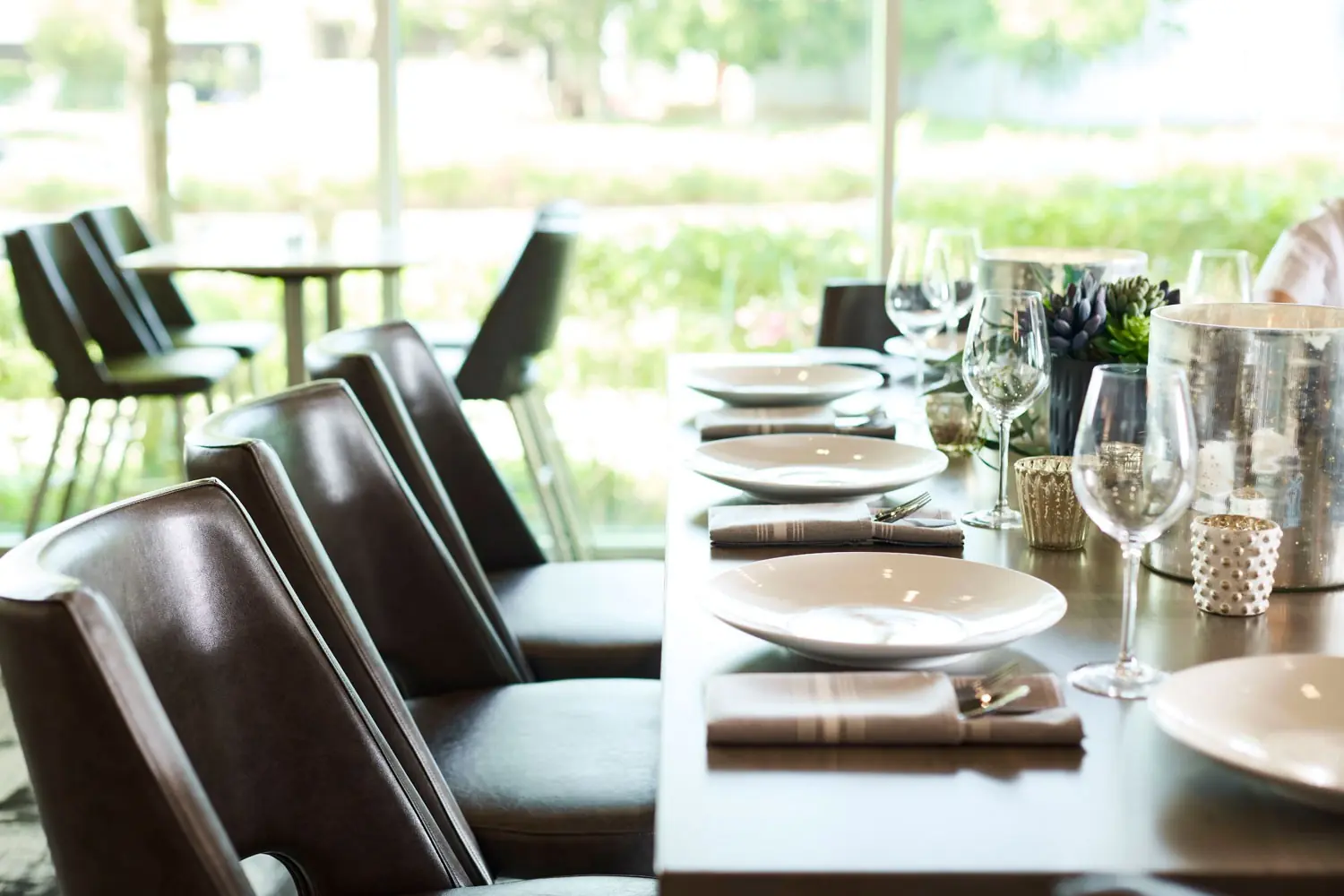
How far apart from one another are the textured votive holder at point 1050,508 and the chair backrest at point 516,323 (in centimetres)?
240

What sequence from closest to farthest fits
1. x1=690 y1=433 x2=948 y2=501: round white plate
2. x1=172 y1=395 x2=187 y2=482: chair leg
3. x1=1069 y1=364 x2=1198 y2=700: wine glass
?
x1=1069 y1=364 x2=1198 y2=700: wine glass
x1=690 y1=433 x2=948 y2=501: round white plate
x1=172 y1=395 x2=187 y2=482: chair leg

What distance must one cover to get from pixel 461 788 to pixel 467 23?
3183 mm

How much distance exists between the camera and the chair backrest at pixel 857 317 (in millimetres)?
3087

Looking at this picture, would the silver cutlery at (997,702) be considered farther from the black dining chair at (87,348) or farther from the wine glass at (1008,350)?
the black dining chair at (87,348)

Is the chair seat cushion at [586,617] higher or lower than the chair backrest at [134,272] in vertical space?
lower

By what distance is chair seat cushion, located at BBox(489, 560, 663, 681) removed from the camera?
80.7 inches

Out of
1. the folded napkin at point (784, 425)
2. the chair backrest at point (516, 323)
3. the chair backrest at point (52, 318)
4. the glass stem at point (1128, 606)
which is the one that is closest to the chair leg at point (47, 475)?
the chair backrest at point (52, 318)

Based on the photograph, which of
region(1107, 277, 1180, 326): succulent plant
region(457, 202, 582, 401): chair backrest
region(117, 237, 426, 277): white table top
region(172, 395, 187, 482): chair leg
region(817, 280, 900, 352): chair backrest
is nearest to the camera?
region(1107, 277, 1180, 326): succulent plant

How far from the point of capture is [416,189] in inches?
172

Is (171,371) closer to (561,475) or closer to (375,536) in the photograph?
(561,475)

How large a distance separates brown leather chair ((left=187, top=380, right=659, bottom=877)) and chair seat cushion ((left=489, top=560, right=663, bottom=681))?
5.0 inches

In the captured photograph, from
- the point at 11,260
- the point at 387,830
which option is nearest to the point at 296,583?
the point at 387,830

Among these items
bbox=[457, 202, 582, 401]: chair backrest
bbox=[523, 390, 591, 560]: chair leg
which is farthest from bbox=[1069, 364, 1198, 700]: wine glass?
bbox=[523, 390, 591, 560]: chair leg

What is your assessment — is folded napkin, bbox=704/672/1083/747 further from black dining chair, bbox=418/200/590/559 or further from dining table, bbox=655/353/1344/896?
black dining chair, bbox=418/200/590/559
